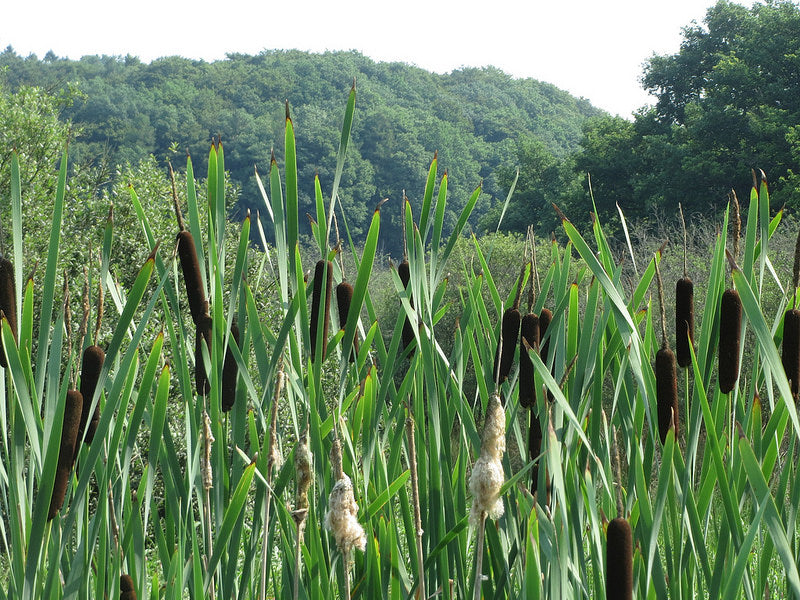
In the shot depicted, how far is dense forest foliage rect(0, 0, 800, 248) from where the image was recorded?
25234mm

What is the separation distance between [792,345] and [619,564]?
0.46 meters

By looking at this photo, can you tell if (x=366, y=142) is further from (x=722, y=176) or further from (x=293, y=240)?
(x=293, y=240)

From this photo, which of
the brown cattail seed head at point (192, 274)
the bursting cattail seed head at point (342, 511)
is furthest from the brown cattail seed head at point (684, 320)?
the brown cattail seed head at point (192, 274)

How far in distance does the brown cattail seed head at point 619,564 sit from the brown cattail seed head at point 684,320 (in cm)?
41

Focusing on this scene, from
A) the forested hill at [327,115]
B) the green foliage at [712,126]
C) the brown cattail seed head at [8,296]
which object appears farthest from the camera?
the forested hill at [327,115]

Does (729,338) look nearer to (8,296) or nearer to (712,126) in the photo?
(8,296)

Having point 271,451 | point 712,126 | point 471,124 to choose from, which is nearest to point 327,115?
point 471,124

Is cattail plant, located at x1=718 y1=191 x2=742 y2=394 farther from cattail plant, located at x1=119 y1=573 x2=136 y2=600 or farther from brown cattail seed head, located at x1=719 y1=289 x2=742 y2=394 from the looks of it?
cattail plant, located at x1=119 y1=573 x2=136 y2=600

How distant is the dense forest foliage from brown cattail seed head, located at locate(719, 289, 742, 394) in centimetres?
478

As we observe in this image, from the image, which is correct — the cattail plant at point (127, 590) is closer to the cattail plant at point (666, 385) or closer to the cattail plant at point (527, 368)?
the cattail plant at point (527, 368)

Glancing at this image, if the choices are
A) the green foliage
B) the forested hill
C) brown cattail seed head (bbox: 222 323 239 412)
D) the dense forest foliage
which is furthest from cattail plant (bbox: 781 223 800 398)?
the forested hill

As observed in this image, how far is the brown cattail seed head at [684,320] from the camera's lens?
0.99 meters

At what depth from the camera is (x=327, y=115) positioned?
52.9 m

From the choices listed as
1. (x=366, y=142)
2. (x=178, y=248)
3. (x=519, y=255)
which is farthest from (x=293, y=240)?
(x=366, y=142)
